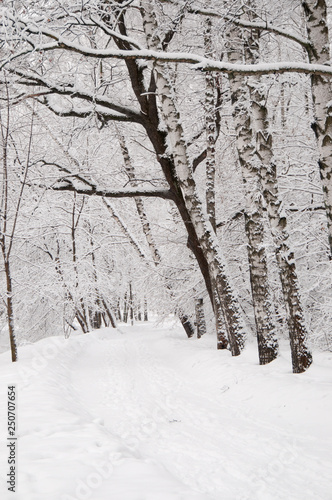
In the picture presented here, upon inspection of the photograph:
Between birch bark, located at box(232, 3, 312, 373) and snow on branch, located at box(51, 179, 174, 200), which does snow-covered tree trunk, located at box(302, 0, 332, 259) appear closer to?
birch bark, located at box(232, 3, 312, 373)

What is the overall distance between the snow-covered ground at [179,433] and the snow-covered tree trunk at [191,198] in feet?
2.77

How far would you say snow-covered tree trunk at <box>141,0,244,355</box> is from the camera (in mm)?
7434

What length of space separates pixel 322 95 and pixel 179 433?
4.35 metres

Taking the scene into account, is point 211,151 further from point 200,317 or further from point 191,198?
point 200,317

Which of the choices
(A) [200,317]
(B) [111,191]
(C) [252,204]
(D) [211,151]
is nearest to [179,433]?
(C) [252,204]

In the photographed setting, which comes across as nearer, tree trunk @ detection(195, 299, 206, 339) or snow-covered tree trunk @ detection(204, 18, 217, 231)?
snow-covered tree trunk @ detection(204, 18, 217, 231)

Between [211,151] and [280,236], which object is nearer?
[280,236]

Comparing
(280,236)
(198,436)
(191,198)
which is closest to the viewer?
(198,436)

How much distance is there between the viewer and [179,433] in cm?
455

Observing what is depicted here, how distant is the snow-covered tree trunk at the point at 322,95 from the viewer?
4.09 metres

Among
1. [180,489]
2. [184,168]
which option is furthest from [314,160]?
[180,489]

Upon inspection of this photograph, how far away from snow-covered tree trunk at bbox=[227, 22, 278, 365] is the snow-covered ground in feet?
2.94

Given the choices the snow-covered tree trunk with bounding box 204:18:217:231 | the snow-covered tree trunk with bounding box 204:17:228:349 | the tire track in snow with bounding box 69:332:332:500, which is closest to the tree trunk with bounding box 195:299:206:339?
the snow-covered tree trunk with bounding box 204:17:228:349

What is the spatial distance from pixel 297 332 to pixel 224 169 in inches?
301
